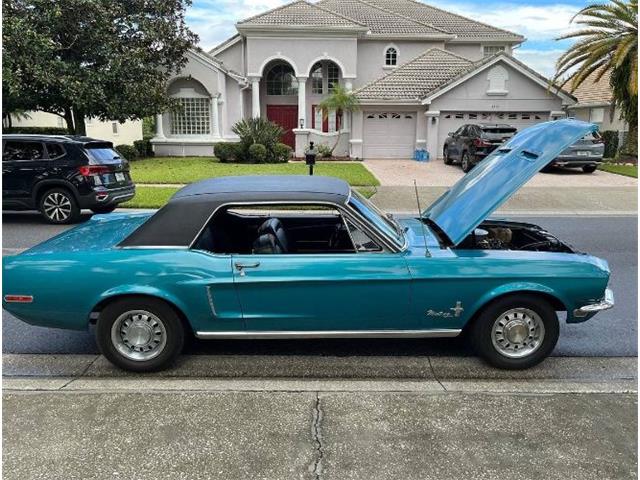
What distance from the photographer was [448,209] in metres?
4.67

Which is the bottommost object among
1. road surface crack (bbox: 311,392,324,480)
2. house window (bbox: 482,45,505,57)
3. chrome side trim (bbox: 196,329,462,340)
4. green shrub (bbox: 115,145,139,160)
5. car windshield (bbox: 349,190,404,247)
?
road surface crack (bbox: 311,392,324,480)

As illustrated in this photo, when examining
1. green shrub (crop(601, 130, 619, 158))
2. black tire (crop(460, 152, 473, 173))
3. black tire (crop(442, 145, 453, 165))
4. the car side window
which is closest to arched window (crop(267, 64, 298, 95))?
black tire (crop(442, 145, 453, 165))

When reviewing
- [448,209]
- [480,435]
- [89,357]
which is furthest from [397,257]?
[89,357]

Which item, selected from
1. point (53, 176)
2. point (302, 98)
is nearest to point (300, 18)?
point (302, 98)

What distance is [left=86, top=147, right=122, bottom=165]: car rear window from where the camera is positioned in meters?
10.6

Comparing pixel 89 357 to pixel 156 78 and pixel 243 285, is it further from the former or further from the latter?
pixel 156 78

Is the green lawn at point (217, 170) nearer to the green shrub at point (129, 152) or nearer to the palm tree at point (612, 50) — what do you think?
the green shrub at point (129, 152)

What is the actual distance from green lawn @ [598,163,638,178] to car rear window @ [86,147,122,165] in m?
16.7

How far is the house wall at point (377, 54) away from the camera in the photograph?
28083mm

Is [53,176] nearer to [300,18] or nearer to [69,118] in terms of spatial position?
[69,118]

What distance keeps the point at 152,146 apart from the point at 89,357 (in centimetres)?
2340

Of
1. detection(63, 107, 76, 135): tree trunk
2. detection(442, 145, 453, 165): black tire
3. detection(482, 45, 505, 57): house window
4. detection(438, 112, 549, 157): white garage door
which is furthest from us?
detection(482, 45, 505, 57): house window

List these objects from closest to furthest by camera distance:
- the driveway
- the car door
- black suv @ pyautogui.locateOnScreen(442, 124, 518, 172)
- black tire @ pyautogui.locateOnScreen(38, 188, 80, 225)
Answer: the car door < black tire @ pyautogui.locateOnScreen(38, 188, 80, 225) < the driveway < black suv @ pyautogui.locateOnScreen(442, 124, 518, 172)

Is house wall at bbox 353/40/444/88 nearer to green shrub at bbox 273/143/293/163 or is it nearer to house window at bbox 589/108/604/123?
green shrub at bbox 273/143/293/163
